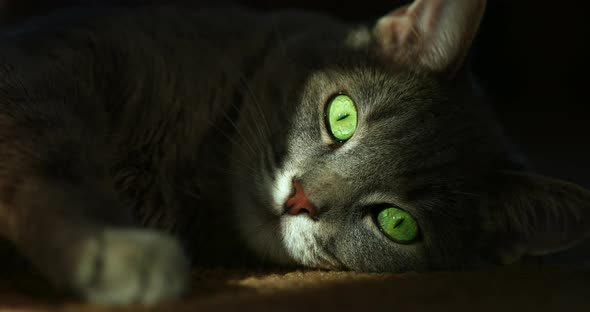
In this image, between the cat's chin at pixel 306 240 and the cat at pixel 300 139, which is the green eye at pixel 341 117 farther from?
the cat's chin at pixel 306 240

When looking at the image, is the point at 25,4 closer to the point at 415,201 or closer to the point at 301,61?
the point at 301,61

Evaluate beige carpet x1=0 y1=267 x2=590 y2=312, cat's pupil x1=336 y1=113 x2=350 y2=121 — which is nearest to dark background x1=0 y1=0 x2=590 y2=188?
cat's pupil x1=336 y1=113 x2=350 y2=121

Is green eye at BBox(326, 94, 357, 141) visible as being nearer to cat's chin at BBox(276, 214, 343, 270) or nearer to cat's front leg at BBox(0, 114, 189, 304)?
cat's chin at BBox(276, 214, 343, 270)

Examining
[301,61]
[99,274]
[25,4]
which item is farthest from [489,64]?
[99,274]

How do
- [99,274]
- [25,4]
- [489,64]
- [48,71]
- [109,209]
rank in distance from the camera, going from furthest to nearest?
[489,64]
[25,4]
[48,71]
[109,209]
[99,274]

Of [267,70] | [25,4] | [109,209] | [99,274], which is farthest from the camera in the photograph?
[25,4]

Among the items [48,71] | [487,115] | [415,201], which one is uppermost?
[48,71]

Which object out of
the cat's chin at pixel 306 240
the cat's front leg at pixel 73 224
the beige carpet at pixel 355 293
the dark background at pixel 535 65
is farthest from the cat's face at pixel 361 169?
the dark background at pixel 535 65
